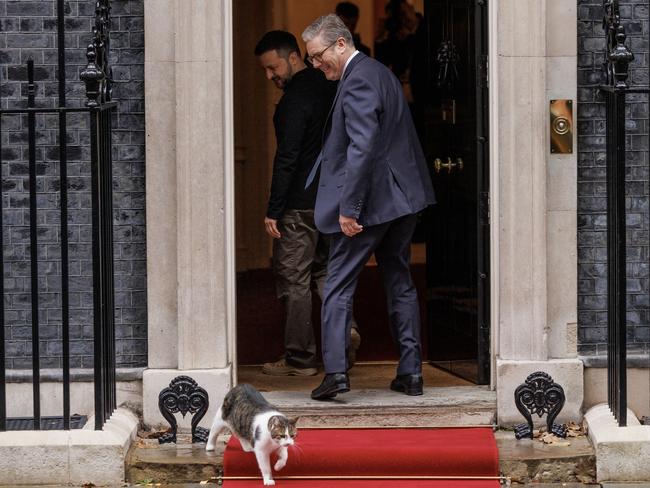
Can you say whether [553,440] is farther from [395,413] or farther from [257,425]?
[257,425]

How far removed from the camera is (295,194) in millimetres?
8680

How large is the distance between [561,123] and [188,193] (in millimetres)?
2001

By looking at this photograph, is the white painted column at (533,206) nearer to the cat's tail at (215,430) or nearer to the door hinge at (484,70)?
the door hinge at (484,70)

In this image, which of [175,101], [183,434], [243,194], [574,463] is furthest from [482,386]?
[243,194]

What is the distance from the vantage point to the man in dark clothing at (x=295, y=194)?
8516mm

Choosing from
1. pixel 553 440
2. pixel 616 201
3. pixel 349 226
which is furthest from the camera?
pixel 349 226

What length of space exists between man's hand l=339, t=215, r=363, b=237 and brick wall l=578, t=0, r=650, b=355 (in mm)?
1216

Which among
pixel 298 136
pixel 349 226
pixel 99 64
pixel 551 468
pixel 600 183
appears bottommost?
pixel 551 468

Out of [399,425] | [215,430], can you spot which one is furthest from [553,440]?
[215,430]

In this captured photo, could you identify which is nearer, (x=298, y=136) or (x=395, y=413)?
(x=395, y=413)

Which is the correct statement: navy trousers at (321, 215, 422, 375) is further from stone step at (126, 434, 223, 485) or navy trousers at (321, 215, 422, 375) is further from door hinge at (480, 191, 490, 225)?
stone step at (126, 434, 223, 485)

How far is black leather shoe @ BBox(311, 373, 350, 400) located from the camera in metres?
7.79

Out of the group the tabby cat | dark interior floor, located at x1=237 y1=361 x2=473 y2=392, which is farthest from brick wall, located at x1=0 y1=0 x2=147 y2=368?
dark interior floor, located at x1=237 y1=361 x2=473 y2=392

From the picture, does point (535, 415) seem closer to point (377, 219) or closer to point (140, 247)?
point (377, 219)
